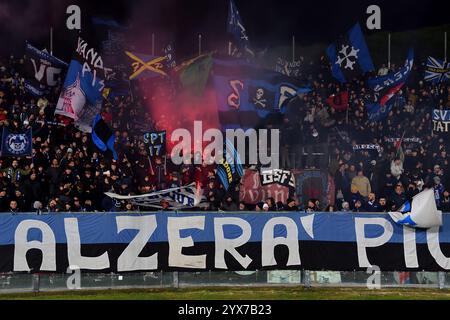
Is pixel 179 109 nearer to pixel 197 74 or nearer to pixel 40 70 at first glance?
pixel 197 74

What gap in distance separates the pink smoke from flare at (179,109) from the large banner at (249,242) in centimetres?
558

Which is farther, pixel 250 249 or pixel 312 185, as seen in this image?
pixel 312 185

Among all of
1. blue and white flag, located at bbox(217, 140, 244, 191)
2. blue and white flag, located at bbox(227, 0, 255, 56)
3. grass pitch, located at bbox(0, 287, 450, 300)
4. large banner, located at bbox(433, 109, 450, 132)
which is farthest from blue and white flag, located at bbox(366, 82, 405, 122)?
grass pitch, located at bbox(0, 287, 450, 300)

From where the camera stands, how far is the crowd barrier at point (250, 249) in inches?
631

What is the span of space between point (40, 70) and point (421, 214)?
10.5 meters

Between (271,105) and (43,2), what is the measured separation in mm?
7801

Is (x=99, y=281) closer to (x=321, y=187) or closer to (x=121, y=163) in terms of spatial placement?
(x=121, y=163)

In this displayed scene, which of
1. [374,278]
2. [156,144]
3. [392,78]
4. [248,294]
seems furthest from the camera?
[392,78]

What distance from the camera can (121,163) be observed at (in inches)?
763

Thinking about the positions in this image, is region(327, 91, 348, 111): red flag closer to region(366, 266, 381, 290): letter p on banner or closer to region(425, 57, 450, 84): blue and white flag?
region(425, 57, 450, 84): blue and white flag

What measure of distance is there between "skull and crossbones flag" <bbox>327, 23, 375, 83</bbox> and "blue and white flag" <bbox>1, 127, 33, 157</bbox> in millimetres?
9133

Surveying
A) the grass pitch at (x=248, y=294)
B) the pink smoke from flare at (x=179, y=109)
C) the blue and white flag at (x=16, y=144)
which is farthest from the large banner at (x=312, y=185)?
the blue and white flag at (x=16, y=144)

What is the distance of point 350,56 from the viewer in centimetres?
2327

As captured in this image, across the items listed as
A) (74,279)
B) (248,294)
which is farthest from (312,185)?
(74,279)
